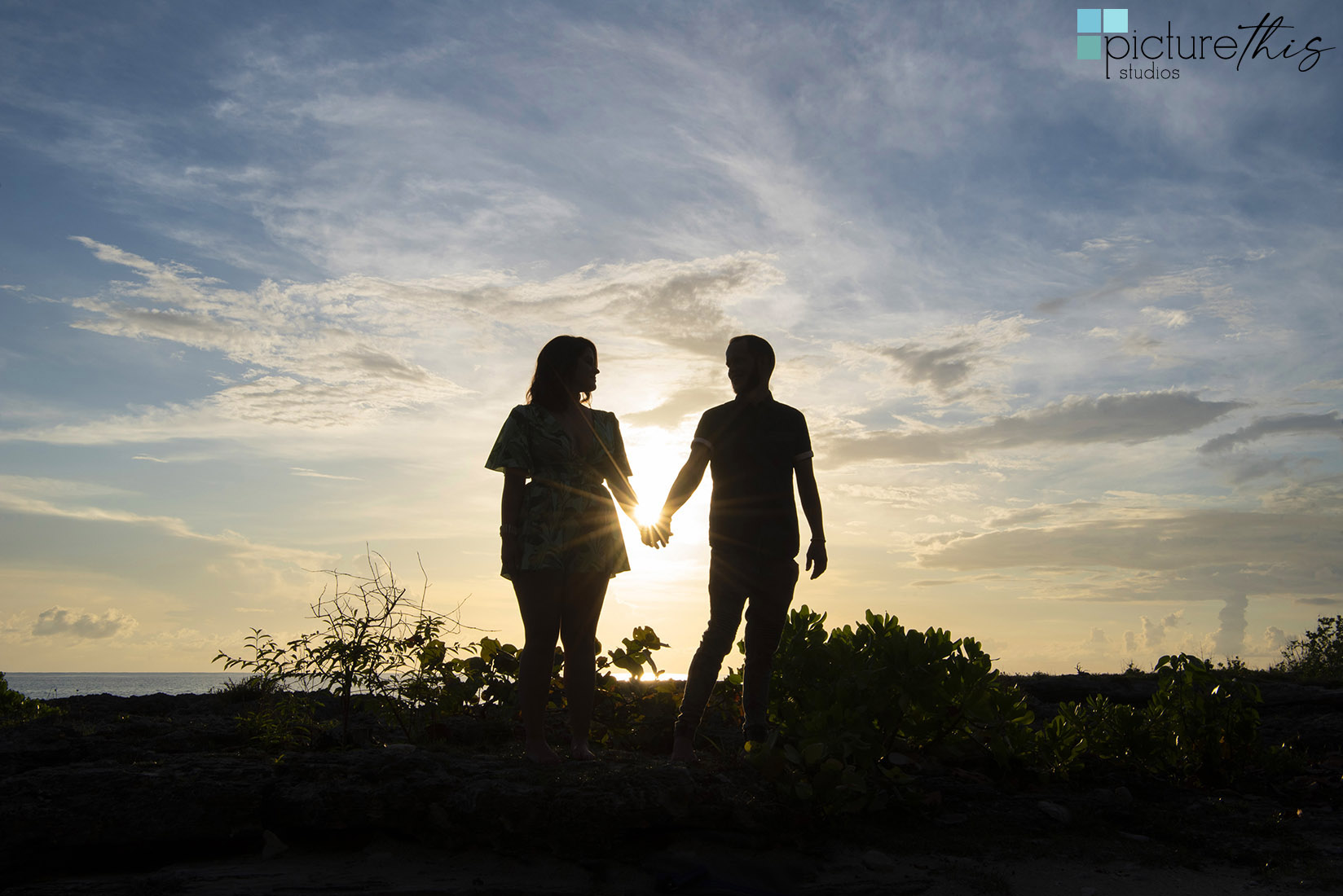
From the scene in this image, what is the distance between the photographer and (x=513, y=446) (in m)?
4.07

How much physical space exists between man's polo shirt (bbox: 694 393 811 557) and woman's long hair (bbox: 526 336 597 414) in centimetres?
89

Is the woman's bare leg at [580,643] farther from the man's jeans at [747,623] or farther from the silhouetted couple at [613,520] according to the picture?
the man's jeans at [747,623]

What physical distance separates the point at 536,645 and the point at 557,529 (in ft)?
1.84

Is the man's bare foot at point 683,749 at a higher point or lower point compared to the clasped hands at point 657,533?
lower

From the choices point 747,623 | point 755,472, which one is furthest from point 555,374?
point 747,623

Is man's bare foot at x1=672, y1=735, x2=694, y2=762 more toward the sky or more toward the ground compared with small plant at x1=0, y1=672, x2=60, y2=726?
more toward the sky

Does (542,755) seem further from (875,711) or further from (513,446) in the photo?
(875,711)

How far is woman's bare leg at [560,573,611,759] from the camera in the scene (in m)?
4.04

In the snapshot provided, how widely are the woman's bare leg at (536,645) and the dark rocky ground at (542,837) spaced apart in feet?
0.58

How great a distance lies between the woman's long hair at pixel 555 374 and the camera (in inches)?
164

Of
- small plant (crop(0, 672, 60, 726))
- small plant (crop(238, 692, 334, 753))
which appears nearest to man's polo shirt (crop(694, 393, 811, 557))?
small plant (crop(238, 692, 334, 753))

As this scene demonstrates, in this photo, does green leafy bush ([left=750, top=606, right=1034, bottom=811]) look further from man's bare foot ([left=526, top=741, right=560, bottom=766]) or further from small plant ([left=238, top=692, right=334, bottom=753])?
small plant ([left=238, top=692, right=334, bottom=753])

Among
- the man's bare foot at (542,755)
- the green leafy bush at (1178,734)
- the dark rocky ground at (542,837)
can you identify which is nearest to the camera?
the dark rocky ground at (542,837)

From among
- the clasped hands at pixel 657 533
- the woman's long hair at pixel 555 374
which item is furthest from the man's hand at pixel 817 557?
the woman's long hair at pixel 555 374
